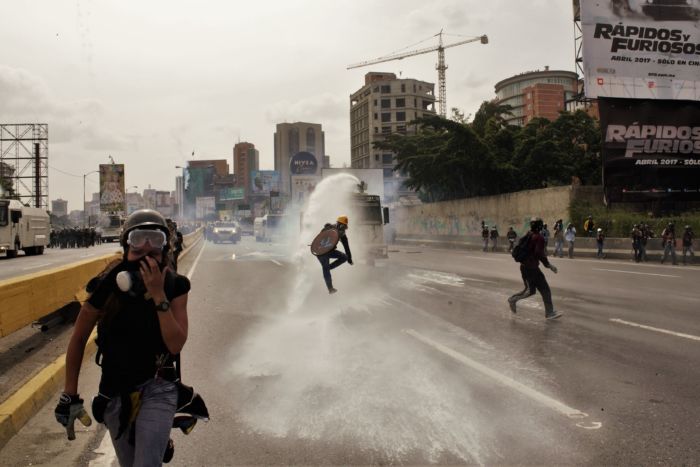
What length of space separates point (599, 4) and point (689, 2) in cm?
507

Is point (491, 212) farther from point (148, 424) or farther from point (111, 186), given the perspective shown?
point (111, 186)

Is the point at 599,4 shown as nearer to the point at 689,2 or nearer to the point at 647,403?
the point at 689,2

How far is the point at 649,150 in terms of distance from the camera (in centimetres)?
2909

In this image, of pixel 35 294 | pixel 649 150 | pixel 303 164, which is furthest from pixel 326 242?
pixel 303 164

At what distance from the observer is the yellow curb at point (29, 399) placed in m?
4.39

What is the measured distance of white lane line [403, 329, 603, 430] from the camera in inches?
180

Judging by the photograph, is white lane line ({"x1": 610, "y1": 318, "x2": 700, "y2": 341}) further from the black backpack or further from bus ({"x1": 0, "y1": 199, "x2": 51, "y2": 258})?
bus ({"x1": 0, "y1": 199, "x2": 51, "y2": 258})

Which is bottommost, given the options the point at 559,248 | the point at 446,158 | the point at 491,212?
the point at 559,248

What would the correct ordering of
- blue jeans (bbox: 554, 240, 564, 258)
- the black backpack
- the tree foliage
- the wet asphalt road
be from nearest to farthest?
the wet asphalt road < the black backpack < blue jeans (bbox: 554, 240, 564, 258) < the tree foliage

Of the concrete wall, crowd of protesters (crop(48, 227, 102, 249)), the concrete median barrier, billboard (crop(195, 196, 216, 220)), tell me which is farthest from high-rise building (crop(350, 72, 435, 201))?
the concrete median barrier

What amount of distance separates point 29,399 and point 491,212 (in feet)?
113

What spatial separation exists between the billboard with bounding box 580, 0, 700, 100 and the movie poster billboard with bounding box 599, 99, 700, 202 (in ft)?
2.65

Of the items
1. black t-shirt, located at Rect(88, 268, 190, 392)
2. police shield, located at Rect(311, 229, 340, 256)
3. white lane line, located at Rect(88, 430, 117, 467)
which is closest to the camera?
black t-shirt, located at Rect(88, 268, 190, 392)

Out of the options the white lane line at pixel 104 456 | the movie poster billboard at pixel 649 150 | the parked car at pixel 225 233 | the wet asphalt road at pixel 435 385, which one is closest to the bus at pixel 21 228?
the parked car at pixel 225 233
